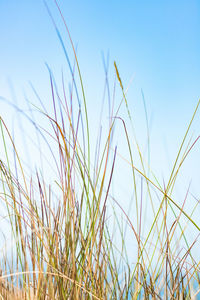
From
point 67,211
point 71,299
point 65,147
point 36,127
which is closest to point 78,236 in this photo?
point 67,211

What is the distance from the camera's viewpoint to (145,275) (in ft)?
4.29

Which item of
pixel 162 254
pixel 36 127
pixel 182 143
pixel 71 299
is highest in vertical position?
pixel 36 127

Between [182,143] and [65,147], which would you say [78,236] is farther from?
[182,143]

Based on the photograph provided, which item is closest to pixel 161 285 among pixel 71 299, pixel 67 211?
pixel 71 299

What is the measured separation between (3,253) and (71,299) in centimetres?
50

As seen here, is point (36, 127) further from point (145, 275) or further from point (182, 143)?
point (145, 275)

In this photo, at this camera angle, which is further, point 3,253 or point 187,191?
point 3,253

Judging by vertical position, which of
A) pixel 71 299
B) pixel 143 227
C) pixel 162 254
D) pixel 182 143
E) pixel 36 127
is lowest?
pixel 71 299

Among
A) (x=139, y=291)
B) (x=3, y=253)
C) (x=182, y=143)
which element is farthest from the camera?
(x=3, y=253)

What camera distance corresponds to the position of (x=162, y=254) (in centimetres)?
130

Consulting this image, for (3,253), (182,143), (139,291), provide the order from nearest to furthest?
1. (182,143)
2. (139,291)
3. (3,253)

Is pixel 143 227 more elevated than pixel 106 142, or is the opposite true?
pixel 106 142

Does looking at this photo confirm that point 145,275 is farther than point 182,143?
Yes

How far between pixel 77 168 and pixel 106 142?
137 mm
